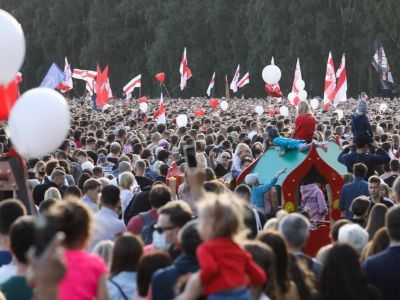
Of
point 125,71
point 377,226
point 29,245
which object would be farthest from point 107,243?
point 125,71

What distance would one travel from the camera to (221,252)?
5520 millimetres

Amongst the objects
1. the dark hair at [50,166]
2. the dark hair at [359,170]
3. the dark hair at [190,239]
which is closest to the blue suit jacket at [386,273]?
the dark hair at [190,239]

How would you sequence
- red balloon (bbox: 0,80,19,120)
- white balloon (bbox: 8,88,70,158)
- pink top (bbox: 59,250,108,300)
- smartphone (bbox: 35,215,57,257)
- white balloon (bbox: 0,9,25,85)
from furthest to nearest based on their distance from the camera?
red balloon (bbox: 0,80,19,120)
white balloon (bbox: 0,9,25,85)
white balloon (bbox: 8,88,70,158)
pink top (bbox: 59,250,108,300)
smartphone (bbox: 35,215,57,257)

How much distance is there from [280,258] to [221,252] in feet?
2.86

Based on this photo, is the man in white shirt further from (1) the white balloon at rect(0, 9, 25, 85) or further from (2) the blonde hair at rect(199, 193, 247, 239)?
(2) the blonde hair at rect(199, 193, 247, 239)

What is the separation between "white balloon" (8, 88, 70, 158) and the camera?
7.02 m

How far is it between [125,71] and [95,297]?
65.7 metres

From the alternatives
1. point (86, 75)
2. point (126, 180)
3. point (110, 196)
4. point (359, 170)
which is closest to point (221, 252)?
point (110, 196)

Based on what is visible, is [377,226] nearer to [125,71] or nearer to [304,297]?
[304,297]

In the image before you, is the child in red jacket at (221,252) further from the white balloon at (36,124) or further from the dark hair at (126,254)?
the white balloon at (36,124)

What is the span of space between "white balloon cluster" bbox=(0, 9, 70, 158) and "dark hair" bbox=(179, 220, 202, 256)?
1.36m

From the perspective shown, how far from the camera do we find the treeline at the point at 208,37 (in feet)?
187

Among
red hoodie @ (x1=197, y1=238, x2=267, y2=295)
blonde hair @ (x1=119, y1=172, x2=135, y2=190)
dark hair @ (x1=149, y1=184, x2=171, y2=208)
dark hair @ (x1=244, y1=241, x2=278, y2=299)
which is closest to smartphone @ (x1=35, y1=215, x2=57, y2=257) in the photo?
red hoodie @ (x1=197, y1=238, x2=267, y2=295)

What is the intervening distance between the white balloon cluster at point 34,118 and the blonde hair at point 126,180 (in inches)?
145
